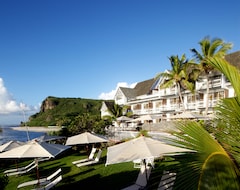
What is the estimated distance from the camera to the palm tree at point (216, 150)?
160 centimetres

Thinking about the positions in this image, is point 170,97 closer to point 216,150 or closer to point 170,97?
point 170,97

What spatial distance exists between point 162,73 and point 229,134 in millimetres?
31433

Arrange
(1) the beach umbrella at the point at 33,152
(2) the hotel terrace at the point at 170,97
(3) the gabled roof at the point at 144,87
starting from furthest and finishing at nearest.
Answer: (3) the gabled roof at the point at 144,87, (2) the hotel terrace at the point at 170,97, (1) the beach umbrella at the point at 33,152

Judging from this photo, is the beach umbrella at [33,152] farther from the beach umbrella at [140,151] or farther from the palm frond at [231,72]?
the palm frond at [231,72]

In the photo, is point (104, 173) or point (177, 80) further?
point (177, 80)

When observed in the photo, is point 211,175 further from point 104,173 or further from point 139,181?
point 104,173

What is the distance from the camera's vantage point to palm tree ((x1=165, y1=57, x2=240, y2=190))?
62.9 inches

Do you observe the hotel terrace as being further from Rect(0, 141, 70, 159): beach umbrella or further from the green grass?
Rect(0, 141, 70, 159): beach umbrella

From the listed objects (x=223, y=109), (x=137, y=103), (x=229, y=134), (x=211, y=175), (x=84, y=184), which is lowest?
(x=84, y=184)

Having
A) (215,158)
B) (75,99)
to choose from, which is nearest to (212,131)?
(215,158)

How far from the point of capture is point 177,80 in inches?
1239

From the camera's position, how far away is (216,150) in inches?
67.9

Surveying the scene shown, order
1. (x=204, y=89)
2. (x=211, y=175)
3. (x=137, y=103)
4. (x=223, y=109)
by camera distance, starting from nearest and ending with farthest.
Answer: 1. (x=211, y=175)
2. (x=223, y=109)
3. (x=204, y=89)
4. (x=137, y=103)

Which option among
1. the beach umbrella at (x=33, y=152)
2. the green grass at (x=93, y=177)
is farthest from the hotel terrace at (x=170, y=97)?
the beach umbrella at (x=33, y=152)
